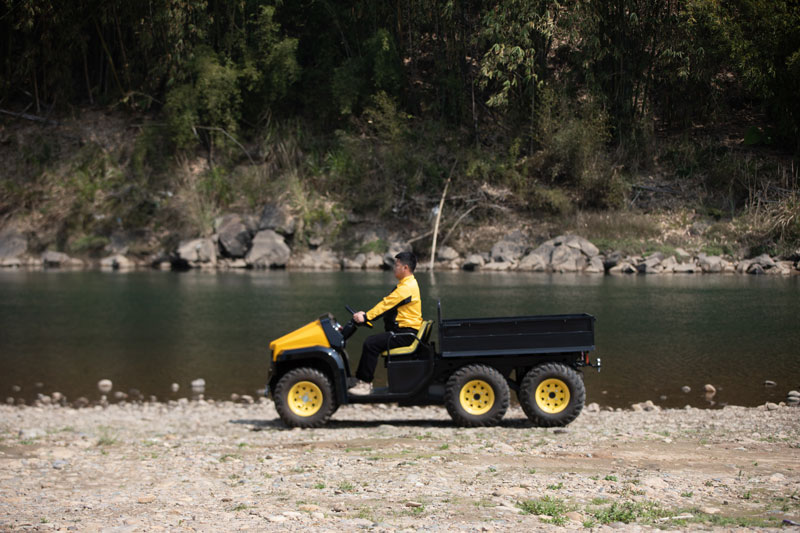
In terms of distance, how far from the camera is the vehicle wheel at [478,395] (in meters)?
7.88

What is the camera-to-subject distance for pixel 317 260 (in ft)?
96.2

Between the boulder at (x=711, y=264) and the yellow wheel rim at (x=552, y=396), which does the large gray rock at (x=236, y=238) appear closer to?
the boulder at (x=711, y=264)

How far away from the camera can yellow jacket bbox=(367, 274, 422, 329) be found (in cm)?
802

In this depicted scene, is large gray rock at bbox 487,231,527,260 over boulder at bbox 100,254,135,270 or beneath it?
over

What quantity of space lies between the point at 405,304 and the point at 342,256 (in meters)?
21.6

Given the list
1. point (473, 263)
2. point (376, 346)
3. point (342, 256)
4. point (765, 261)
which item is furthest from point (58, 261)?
point (376, 346)

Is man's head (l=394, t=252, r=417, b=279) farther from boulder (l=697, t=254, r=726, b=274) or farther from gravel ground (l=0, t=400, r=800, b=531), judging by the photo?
boulder (l=697, t=254, r=726, b=274)

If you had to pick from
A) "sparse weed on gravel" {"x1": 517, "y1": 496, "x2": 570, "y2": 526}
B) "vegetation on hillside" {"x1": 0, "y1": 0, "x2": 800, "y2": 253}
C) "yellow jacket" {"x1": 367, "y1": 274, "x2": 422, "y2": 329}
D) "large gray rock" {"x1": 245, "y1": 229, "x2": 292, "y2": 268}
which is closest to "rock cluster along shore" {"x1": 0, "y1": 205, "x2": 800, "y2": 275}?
"large gray rock" {"x1": 245, "y1": 229, "x2": 292, "y2": 268}

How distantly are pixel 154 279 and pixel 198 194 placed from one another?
709 centimetres

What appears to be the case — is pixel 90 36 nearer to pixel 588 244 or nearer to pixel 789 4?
pixel 588 244

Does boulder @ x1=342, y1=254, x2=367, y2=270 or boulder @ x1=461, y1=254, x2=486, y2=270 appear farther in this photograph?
boulder @ x1=342, y1=254, x2=367, y2=270

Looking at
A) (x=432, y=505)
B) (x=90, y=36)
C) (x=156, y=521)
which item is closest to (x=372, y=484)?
(x=432, y=505)

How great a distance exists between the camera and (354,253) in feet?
96.7

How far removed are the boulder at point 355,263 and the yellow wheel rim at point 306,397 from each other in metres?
20.2
